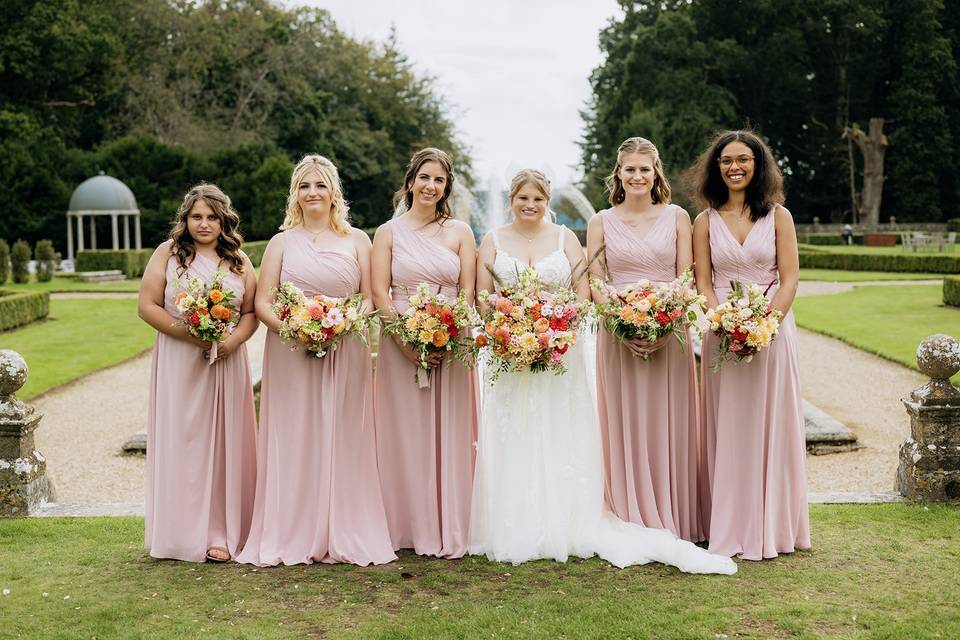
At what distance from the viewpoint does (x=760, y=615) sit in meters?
4.73

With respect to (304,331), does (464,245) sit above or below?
above

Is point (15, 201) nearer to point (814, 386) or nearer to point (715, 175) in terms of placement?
point (814, 386)

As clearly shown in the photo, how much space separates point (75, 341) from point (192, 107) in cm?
3000

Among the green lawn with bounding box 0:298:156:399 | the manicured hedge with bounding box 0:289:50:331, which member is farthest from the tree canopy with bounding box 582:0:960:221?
the manicured hedge with bounding box 0:289:50:331

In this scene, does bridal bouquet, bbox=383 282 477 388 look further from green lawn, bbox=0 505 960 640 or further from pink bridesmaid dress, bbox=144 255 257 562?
green lawn, bbox=0 505 960 640

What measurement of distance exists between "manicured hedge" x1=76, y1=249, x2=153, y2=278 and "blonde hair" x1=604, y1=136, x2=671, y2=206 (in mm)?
28809

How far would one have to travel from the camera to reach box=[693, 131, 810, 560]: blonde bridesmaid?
18.9 feet

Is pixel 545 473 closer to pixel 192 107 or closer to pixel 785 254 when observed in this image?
pixel 785 254

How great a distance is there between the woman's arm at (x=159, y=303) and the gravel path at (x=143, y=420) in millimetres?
3064

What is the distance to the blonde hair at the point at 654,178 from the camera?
231 inches

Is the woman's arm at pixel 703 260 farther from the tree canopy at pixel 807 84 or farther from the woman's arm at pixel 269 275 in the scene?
the tree canopy at pixel 807 84

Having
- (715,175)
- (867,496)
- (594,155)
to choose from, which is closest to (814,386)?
(867,496)

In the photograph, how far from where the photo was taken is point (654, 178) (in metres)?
5.97

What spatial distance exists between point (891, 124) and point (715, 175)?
53.8m
